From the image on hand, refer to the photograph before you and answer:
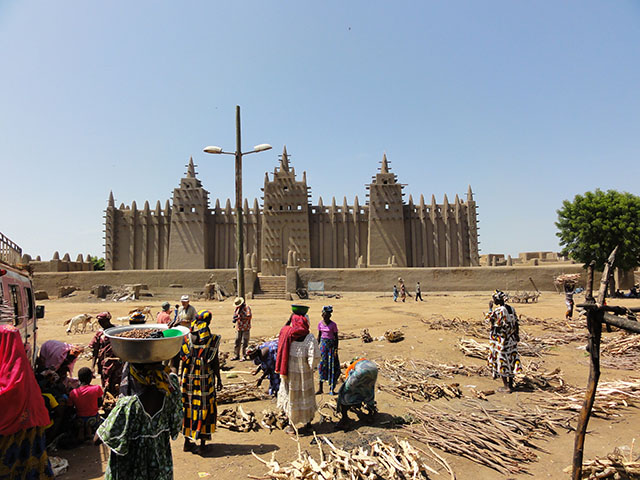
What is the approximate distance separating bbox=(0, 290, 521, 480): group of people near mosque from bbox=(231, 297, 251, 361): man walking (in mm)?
28

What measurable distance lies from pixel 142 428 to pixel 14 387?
1.06m

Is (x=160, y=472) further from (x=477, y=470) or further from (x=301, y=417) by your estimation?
(x=477, y=470)

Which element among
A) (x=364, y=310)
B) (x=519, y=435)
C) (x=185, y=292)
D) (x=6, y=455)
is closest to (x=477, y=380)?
(x=519, y=435)

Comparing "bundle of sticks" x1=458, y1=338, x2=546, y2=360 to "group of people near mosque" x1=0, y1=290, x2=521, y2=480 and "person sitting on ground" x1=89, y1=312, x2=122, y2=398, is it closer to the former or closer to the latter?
"group of people near mosque" x1=0, y1=290, x2=521, y2=480

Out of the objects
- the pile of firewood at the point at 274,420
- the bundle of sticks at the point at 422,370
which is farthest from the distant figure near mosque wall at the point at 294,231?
the pile of firewood at the point at 274,420

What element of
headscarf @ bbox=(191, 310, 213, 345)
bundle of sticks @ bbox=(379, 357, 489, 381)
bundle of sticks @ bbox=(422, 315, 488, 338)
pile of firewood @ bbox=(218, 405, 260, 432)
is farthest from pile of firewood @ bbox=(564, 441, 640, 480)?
bundle of sticks @ bbox=(422, 315, 488, 338)

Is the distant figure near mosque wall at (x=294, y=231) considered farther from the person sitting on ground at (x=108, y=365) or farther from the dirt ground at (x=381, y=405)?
the person sitting on ground at (x=108, y=365)

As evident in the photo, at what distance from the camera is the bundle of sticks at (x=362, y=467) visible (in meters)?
4.16

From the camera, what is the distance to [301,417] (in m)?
5.62

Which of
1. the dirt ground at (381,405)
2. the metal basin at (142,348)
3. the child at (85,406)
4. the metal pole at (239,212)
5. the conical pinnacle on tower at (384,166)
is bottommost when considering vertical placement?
the dirt ground at (381,405)

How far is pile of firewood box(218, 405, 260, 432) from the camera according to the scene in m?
5.99

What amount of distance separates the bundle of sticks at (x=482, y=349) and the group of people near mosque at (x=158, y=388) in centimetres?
239

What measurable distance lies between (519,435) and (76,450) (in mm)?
6176

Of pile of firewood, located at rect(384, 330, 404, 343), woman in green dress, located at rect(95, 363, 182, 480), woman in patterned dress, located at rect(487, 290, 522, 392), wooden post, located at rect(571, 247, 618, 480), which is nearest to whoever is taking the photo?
woman in green dress, located at rect(95, 363, 182, 480)
